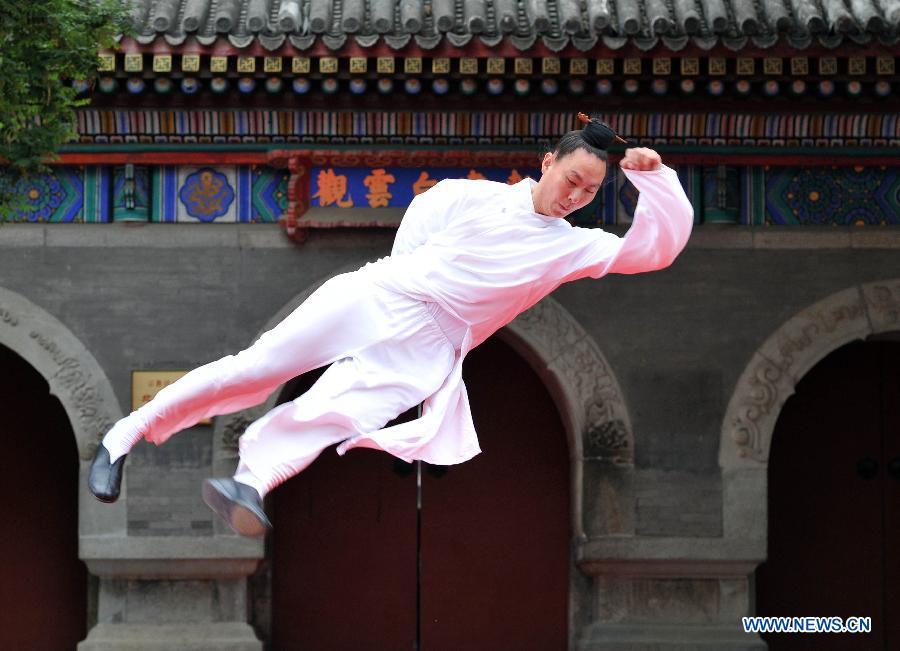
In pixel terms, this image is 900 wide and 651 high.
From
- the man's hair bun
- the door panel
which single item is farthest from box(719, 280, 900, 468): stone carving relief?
the man's hair bun

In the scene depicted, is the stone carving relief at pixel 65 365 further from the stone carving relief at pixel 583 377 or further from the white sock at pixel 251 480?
the white sock at pixel 251 480

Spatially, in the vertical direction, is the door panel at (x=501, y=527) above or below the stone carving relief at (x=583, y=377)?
below

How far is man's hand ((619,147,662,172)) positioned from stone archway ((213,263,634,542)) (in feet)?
15.2

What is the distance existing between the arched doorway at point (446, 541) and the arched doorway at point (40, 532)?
48.9 inches

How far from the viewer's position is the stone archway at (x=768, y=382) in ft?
31.4

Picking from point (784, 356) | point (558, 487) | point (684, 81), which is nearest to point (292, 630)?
point (558, 487)

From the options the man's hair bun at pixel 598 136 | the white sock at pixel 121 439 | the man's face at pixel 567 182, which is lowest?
the white sock at pixel 121 439

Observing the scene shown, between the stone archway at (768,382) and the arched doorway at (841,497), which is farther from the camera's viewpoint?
the arched doorway at (841,497)

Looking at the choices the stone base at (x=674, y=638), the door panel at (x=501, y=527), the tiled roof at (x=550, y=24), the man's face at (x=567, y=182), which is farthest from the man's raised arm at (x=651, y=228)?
the door panel at (x=501, y=527)

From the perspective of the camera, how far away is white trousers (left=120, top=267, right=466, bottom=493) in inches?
196

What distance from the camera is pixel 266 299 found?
962 cm

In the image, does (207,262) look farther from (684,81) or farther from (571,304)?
(684,81)

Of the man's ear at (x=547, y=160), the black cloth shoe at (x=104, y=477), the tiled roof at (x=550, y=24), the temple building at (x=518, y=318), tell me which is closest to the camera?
the black cloth shoe at (x=104, y=477)

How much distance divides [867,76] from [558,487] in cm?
294
